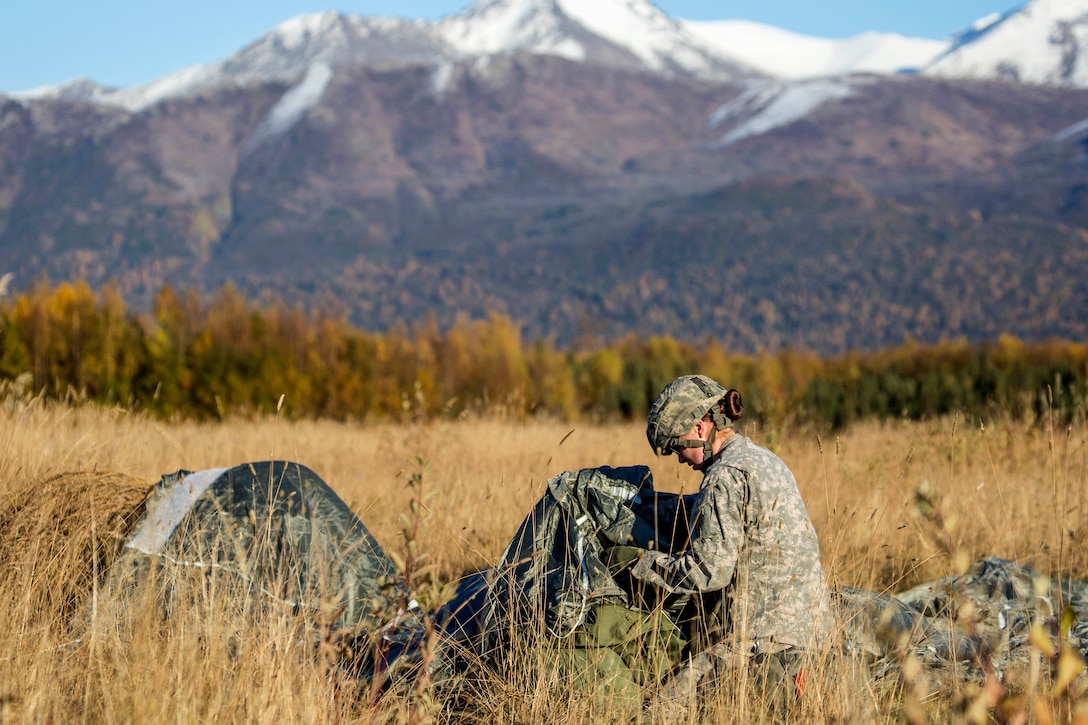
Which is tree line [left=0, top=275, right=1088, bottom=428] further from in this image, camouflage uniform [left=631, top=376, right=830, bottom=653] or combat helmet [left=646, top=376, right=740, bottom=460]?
camouflage uniform [left=631, top=376, right=830, bottom=653]

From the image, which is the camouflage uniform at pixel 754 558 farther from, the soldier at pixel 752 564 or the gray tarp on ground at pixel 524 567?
the gray tarp on ground at pixel 524 567

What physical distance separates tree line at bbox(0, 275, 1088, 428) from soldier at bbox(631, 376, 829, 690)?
694 centimetres

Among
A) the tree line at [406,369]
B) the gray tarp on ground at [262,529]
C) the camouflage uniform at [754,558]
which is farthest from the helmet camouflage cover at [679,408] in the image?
the tree line at [406,369]

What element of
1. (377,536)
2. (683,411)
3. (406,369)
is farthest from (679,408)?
(406,369)

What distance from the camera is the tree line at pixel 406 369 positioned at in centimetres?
2331

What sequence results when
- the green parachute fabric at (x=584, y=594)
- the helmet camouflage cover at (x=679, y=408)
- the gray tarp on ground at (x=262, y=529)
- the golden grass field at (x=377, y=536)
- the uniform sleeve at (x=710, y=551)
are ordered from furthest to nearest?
the gray tarp on ground at (x=262, y=529), the helmet camouflage cover at (x=679, y=408), the green parachute fabric at (x=584, y=594), the uniform sleeve at (x=710, y=551), the golden grass field at (x=377, y=536)

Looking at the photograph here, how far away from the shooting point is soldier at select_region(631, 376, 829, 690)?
3.61 metres

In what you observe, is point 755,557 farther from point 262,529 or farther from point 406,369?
point 406,369

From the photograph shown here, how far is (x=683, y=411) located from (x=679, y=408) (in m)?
0.02

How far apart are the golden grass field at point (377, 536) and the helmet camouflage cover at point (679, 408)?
21cm

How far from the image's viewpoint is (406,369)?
116ft

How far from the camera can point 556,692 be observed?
357 centimetres

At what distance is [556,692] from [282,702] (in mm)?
985

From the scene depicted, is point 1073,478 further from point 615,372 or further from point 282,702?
point 615,372
